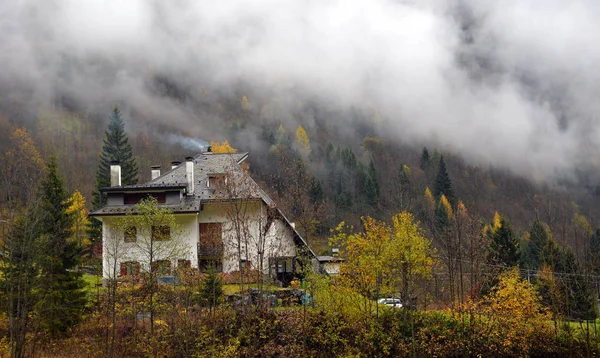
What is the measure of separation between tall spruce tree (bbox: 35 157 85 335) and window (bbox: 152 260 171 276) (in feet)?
12.3

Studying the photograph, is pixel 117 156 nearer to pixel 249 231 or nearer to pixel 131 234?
pixel 249 231

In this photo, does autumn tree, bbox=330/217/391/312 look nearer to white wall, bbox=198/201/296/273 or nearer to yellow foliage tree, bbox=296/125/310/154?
white wall, bbox=198/201/296/273

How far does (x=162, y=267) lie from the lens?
1099 inches

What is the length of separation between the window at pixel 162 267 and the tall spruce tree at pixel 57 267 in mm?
3750

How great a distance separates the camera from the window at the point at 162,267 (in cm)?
2711

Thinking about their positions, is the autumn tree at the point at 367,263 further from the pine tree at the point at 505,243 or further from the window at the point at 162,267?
the pine tree at the point at 505,243

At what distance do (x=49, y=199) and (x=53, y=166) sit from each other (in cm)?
216

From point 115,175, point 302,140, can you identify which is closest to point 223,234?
point 115,175

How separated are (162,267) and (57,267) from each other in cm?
525

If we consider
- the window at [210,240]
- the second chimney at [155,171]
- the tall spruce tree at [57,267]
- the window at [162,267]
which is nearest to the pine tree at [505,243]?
the window at [210,240]

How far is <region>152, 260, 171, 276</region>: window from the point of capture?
27.1 meters

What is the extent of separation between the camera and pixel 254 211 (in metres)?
34.9

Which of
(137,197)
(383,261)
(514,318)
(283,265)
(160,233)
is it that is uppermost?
(137,197)

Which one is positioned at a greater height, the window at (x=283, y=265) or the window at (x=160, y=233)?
the window at (x=160, y=233)
